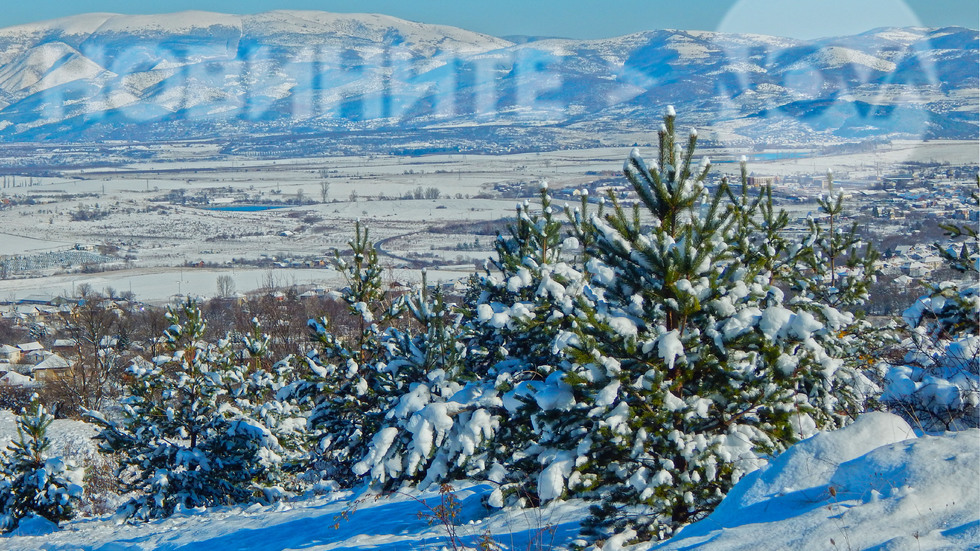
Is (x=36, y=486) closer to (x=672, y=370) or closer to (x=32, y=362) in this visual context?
(x=672, y=370)

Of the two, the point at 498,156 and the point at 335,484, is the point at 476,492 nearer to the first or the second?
the point at 335,484

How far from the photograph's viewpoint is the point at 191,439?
1202 cm

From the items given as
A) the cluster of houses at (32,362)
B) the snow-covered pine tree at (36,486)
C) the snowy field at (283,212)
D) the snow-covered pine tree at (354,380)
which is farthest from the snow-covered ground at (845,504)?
the snowy field at (283,212)

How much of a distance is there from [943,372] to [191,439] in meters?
9.35

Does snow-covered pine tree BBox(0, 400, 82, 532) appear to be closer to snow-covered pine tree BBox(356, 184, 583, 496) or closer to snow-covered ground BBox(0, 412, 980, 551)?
snow-covered pine tree BBox(356, 184, 583, 496)

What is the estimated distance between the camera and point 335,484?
1102cm

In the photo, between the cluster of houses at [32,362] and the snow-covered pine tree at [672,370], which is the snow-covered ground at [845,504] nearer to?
the snow-covered pine tree at [672,370]

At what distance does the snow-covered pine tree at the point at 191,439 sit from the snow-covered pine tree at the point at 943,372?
8092 millimetres

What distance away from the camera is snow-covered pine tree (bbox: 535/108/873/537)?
4707 millimetres

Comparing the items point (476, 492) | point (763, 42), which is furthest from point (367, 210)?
point (763, 42)

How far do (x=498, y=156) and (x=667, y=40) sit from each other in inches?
3672

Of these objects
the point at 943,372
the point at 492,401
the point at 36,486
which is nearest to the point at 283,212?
the point at 36,486

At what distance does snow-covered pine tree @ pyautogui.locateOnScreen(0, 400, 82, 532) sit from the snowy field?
24.6 m

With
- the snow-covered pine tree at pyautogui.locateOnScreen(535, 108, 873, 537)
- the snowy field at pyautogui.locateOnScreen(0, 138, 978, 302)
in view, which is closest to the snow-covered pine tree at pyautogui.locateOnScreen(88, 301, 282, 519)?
the snow-covered pine tree at pyautogui.locateOnScreen(535, 108, 873, 537)
